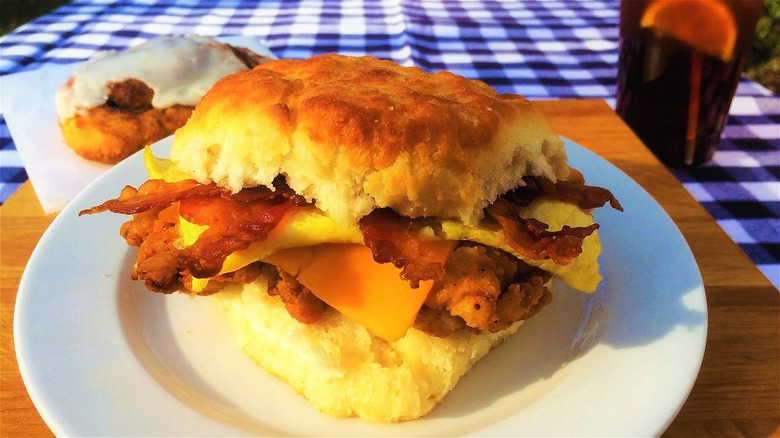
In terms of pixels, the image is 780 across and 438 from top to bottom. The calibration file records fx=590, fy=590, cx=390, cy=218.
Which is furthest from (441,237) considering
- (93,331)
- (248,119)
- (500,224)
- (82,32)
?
(82,32)

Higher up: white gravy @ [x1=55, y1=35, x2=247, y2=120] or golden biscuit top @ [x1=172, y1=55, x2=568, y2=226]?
golden biscuit top @ [x1=172, y1=55, x2=568, y2=226]

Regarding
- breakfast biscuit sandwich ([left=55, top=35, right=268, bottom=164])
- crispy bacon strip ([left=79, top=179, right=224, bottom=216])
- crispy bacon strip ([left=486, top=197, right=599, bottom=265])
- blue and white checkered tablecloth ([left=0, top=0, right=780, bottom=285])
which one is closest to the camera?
crispy bacon strip ([left=486, top=197, right=599, bottom=265])

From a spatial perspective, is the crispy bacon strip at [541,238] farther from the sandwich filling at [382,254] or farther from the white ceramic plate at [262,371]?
the white ceramic plate at [262,371]

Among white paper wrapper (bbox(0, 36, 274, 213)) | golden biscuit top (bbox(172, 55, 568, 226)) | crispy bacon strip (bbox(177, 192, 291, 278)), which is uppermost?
golden biscuit top (bbox(172, 55, 568, 226))

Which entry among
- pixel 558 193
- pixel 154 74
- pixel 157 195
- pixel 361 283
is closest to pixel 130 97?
pixel 154 74

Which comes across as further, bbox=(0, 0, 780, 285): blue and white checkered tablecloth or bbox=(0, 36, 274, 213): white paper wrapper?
bbox=(0, 0, 780, 285): blue and white checkered tablecloth

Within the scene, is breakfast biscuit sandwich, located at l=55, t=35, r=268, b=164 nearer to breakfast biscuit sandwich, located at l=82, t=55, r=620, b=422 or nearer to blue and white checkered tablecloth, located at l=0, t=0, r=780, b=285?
blue and white checkered tablecloth, located at l=0, t=0, r=780, b=285

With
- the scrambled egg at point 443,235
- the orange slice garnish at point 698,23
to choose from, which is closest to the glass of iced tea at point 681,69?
the orange slice garnish at point 698,23

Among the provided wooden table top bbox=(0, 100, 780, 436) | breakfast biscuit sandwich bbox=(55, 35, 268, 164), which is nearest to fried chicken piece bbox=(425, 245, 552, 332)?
wooden table top bbox=(0, 100, 780, 436)
